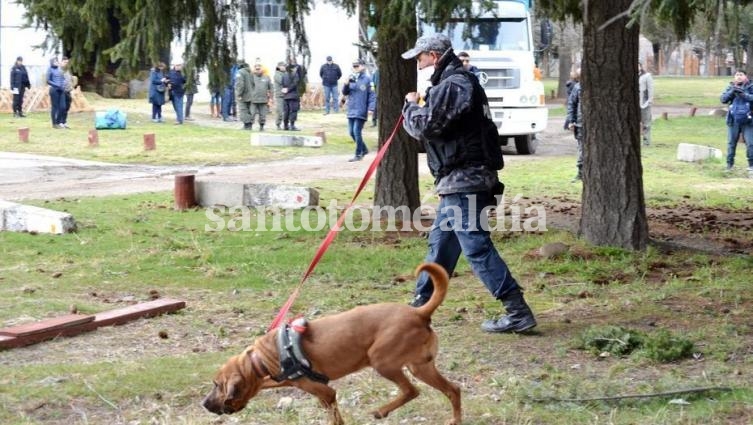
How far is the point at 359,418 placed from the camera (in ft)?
18.7

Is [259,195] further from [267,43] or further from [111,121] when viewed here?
[267,43]

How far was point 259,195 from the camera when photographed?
14500 mm

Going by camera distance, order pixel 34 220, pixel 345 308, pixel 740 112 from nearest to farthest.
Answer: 1. pixel 345 308
2. pixel 34 220
3. pixel 740 112

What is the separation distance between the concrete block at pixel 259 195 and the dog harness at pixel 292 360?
9094mm

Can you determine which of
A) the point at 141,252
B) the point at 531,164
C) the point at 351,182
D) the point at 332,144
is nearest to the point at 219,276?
the point at 141,252

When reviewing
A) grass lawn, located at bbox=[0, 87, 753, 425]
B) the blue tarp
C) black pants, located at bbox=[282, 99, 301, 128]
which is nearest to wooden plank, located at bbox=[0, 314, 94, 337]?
grass lawn, located at bbox=[0, 87, 753, 425]

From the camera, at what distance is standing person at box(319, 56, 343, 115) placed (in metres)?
38.2

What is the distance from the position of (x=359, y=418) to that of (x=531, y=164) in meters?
17.2

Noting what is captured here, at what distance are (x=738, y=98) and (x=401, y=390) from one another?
16.3 meters

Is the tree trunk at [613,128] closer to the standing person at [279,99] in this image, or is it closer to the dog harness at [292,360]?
the dog harness at [292,360]

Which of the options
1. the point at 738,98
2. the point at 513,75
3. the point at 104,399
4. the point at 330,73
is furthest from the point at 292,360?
the point at 330,73

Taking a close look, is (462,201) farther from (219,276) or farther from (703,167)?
(703,167)

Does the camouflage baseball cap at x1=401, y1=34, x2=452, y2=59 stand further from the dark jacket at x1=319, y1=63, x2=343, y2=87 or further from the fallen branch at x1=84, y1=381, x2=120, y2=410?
the dark jacket at x1=319, y1=63, x2=343, y2=87

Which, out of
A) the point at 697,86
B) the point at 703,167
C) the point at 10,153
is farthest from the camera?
the point at 697,86
